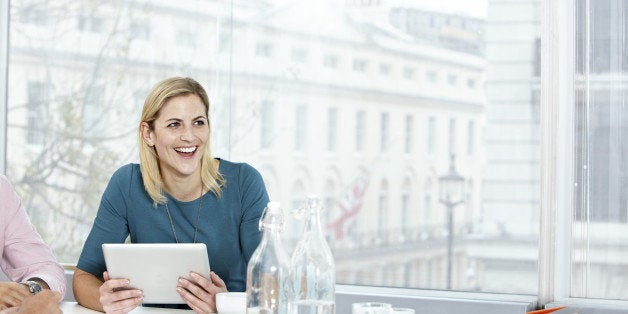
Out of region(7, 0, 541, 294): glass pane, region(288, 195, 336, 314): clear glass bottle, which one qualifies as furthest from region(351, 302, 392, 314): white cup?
region(7, 0, 541, 294): glass pane

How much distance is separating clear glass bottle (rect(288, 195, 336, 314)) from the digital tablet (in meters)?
0.41

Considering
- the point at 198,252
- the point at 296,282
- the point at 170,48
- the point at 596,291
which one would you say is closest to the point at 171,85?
the point at 198,252

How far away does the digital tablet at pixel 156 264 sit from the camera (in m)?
2.28

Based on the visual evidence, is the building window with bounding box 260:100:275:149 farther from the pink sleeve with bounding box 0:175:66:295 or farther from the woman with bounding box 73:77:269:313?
the pink sleeve with bounding box 0:175:66:295

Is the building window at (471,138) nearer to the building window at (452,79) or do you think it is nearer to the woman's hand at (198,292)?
the building window at (452,79)

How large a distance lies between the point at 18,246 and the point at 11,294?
0.46 metres

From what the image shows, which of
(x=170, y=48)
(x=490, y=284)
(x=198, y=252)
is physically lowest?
(x=490, y=284)

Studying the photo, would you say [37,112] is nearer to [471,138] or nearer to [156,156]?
[156,156]

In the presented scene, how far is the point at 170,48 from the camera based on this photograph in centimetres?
411

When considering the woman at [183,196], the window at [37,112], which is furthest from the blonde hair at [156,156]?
the window at [37,112]

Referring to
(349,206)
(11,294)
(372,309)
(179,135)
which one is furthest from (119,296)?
(349,206)

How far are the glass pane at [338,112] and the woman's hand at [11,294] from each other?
172 centimetres

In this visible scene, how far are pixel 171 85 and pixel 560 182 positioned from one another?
1404 millimetres

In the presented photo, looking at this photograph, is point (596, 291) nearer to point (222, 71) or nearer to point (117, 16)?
point (222, 71)
